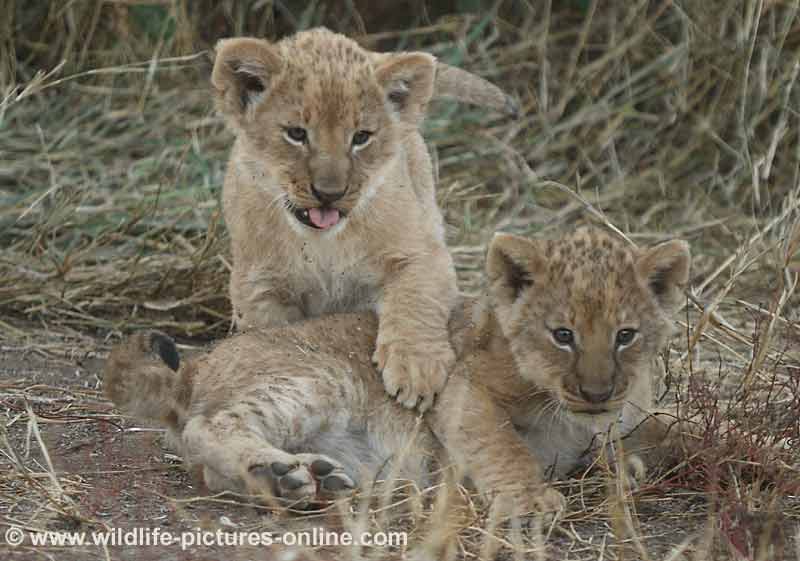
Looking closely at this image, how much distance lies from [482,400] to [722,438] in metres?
0.76

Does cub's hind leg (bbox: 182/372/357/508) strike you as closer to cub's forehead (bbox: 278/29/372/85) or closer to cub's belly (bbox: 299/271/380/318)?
cub's belly (bbox: 299/271/380/318)

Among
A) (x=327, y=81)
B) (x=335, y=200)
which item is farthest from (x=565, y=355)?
(x=327, y=81)

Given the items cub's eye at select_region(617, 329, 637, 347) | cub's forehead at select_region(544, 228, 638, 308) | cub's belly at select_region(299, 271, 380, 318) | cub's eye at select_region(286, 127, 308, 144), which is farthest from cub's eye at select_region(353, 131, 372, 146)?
cub's eye at select_region(617, 329, 637, 347)

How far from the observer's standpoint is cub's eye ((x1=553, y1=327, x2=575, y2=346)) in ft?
13.9

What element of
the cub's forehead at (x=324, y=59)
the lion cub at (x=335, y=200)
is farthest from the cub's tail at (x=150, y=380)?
the cub's forehead at (x=324, y=59)

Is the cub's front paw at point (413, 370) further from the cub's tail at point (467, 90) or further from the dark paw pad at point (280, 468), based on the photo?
the cub's tail at point (467, 90)

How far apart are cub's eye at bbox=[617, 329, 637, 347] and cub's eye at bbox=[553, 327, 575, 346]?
142mm

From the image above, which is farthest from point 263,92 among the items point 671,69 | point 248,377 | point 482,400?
point 671,69

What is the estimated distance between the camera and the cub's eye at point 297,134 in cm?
491

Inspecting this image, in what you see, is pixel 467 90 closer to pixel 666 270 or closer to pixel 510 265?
pixel 510 265

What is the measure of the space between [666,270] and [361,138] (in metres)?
1.23

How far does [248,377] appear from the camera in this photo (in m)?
4.53

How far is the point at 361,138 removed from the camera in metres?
5.02

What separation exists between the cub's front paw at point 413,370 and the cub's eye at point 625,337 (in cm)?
71
